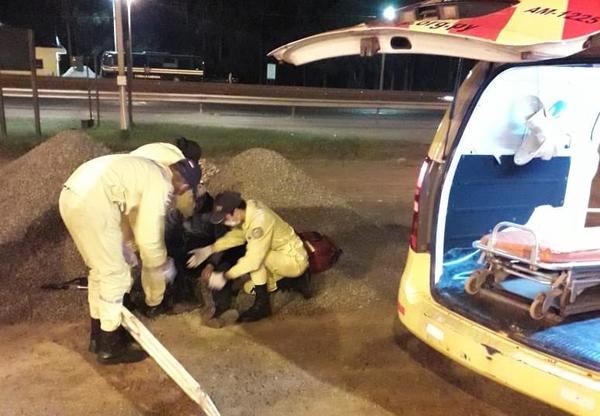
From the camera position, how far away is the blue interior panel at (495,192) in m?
4.07

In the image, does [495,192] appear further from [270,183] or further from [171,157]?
[270,183]

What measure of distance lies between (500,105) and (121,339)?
2760 mm

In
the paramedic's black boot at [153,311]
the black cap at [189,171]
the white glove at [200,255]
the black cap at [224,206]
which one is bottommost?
the paramedic's black boot at [153,311]

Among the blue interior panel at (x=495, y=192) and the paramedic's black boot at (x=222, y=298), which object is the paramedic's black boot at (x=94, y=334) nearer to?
the paramedic's black boot at (x=222, y=298)

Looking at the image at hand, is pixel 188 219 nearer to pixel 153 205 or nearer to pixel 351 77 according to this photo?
pixel 153 205

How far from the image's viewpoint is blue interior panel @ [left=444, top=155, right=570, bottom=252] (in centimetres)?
407

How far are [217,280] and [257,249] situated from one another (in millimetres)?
348

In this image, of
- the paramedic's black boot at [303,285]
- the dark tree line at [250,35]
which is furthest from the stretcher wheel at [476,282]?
the dark tree line at [250,35]

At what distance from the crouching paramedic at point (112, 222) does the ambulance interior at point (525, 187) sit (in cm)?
164

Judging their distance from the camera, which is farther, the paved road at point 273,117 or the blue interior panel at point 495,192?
the paved road at point 273,117

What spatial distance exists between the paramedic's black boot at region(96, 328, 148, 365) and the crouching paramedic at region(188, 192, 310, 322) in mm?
722

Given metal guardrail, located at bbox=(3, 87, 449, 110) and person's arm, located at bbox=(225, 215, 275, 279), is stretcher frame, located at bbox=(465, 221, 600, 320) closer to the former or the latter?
person's arm, located at bbox=(225, 215, 275, 279)

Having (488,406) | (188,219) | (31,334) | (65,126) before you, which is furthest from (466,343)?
(65,126)

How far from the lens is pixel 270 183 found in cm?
641
